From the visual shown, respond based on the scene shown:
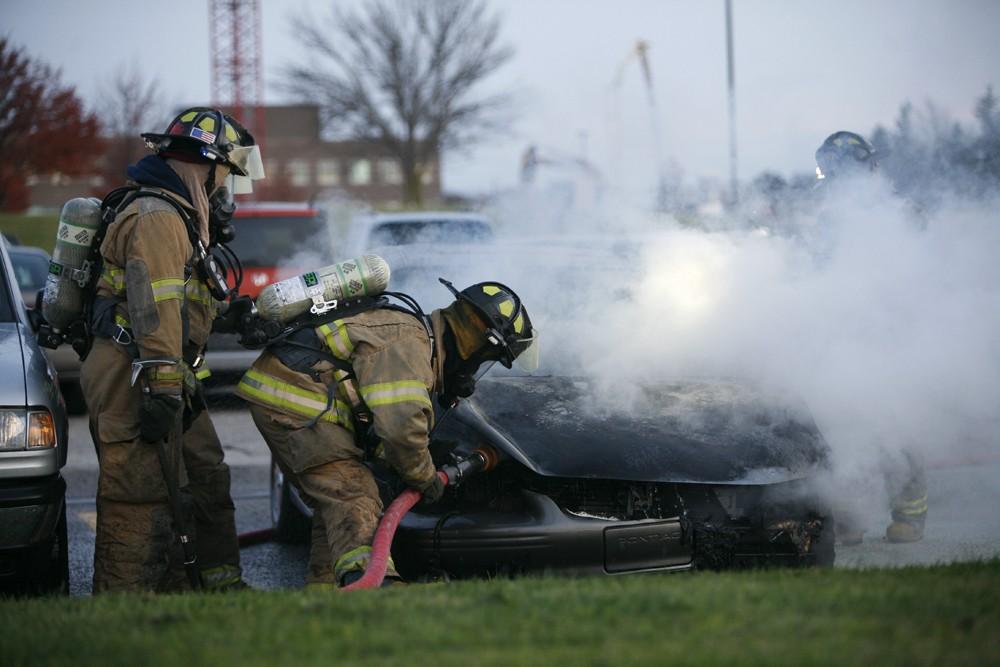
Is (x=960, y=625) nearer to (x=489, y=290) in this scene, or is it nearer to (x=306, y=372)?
(x=489, y=290)

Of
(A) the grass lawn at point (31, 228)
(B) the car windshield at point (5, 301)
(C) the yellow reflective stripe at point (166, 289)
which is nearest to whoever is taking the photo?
(C) the yellow reflective stripe at point (166, 289)

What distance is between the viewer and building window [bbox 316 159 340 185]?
4655cm

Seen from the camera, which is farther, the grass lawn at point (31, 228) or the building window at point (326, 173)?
the building window at point (326, 173)

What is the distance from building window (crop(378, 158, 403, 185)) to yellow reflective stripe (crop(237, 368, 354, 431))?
28179 millimetres

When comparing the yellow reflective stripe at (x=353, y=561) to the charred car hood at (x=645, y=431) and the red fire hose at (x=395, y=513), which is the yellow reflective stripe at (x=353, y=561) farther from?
the charred car hood at (x=645, y=431)

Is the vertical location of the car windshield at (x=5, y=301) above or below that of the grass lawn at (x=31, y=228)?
below

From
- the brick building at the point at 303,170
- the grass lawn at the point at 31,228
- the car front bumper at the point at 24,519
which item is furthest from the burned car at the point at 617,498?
the grass lawn at the point at 31,228

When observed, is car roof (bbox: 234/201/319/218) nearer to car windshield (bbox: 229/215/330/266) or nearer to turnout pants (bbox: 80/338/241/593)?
car windshield (bbox: 229/215/330/266)

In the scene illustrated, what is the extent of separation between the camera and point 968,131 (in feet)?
21.5

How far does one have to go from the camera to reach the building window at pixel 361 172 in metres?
36.5

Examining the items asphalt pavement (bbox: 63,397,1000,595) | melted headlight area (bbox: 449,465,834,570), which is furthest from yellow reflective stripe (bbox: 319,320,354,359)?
asphalt pavement (bbox: 63,397,1000,595)

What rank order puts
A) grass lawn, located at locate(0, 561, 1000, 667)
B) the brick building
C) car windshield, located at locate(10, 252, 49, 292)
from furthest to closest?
the brick building < car windshield, located at locate(10, 252, 49, 292) < grass lawn, located at locate(0, 561, 1000, 667)

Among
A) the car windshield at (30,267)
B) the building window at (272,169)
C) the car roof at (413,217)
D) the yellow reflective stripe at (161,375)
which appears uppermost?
the building window at (272,169)

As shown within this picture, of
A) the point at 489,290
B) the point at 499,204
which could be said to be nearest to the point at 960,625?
the point at 489,290
